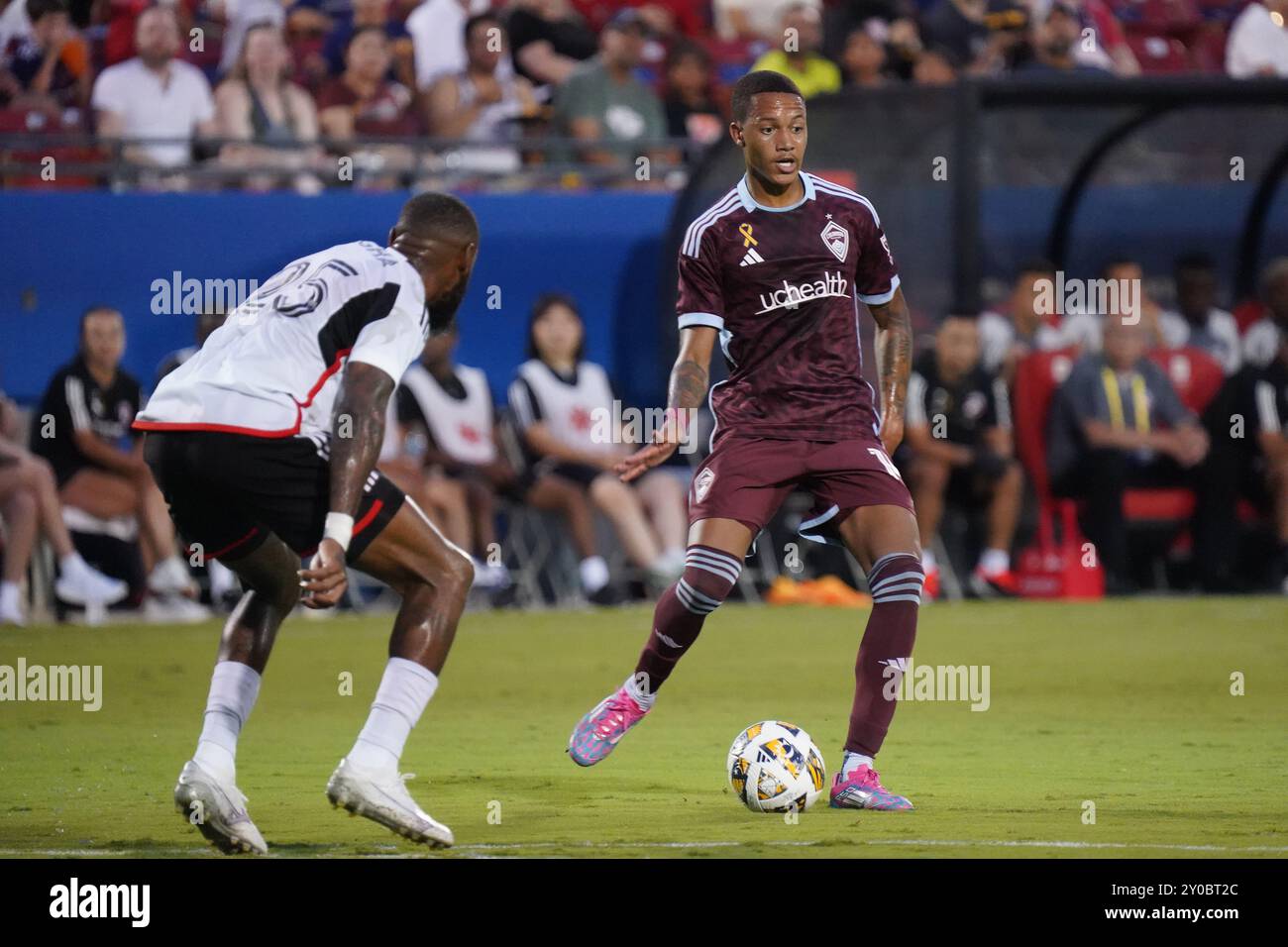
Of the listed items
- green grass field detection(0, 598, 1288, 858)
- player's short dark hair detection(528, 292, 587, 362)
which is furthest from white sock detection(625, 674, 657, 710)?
player's short dark hair detection(528, 292, 587, 362)

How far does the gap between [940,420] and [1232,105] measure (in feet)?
11.9

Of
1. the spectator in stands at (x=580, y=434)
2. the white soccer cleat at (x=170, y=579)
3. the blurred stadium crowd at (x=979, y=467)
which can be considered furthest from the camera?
the spectator in stands at (x=580, y=434)

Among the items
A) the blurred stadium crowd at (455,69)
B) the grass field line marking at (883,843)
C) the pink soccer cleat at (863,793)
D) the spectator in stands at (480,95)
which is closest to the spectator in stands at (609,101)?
the blurred stadium crowd at (455,69)

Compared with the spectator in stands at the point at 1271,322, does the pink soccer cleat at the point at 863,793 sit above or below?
below

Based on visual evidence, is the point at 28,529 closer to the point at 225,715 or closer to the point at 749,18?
the point at 225,715

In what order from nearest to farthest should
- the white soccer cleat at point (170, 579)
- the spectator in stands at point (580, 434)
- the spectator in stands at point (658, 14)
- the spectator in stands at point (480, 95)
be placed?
the white soccer cleat at point (170, 579) < the spectator in stands at point (580, 434) < the spectator in stands at point (480, 95) < the spectator in stands at point (658, 14)

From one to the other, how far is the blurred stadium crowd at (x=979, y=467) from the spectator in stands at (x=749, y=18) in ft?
14.6

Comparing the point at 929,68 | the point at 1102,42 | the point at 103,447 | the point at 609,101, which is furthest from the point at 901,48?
the point at 103,447

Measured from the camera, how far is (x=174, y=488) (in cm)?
694

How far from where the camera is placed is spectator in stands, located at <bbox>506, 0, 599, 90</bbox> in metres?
18.6

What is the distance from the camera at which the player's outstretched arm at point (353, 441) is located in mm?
6523

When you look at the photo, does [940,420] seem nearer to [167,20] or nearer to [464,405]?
[464,405]

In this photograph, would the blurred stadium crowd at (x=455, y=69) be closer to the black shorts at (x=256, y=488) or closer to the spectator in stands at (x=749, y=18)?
the spectator in stands at (x=749, y=18)

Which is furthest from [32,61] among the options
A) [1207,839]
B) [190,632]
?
[1207,839]
